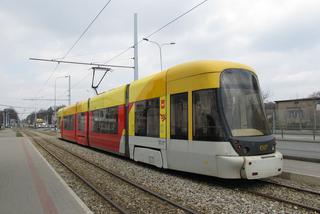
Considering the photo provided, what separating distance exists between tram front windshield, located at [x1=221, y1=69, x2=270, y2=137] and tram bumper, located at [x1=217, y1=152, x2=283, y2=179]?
628 millimetres

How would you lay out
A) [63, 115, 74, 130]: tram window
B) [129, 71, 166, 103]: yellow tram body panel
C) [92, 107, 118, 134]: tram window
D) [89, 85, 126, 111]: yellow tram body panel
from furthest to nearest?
[63, 115, 74, 130]: tram window < [92, 107, 118, 134]: tram window < [89, 85, 126, 111]: yellow tram body panel < [129, 71, 166, 103]: yellow tram body panel

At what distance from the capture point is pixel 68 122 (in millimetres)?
29031

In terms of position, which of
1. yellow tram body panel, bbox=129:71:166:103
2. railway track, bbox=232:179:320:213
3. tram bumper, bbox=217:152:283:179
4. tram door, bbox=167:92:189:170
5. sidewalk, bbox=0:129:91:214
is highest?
yellow tram body panel, bbox=129:71:166:103

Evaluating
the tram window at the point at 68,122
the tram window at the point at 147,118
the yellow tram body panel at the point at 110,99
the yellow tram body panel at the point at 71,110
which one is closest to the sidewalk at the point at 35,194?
the tram window at the point at 147,118

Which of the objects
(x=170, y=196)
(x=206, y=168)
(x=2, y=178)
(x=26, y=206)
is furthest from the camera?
(x=2, y=178)

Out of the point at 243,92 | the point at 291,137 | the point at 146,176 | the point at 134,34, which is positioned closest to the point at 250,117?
the point at 243,92

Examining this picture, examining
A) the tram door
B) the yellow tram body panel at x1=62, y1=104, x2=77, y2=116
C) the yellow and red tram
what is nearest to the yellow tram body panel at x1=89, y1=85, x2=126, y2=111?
the yellow and red tram

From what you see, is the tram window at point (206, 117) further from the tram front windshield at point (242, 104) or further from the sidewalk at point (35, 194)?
the sidewalk at point (35, 194)

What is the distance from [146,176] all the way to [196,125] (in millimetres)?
2542

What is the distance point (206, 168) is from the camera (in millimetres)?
8781

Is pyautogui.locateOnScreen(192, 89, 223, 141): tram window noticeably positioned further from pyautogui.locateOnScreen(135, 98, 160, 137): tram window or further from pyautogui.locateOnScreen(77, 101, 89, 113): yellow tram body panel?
pyautogui.locateOnScreen(77, 101, 89, 113): yellow tram body panel

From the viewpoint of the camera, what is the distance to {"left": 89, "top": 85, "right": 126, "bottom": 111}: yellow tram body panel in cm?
1465

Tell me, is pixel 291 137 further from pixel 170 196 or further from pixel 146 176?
pixel 170 196

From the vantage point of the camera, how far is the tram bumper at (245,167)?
26.7 ft
